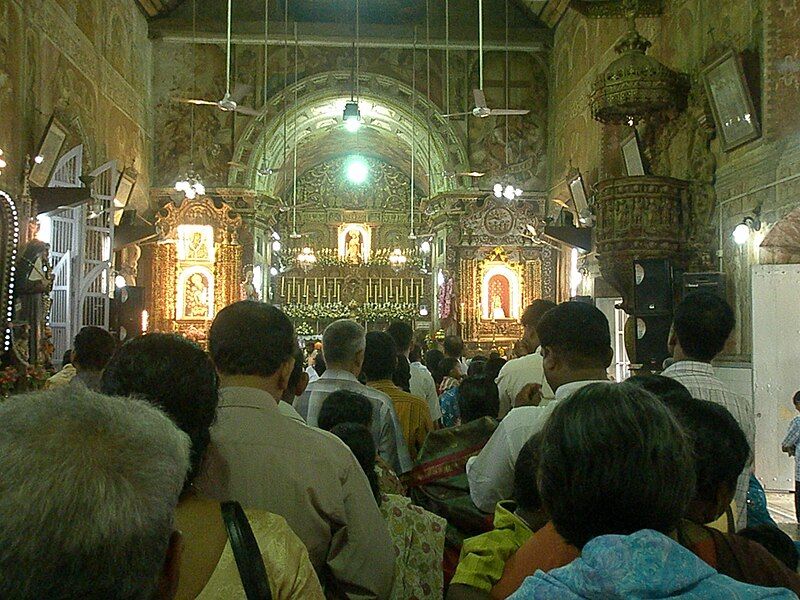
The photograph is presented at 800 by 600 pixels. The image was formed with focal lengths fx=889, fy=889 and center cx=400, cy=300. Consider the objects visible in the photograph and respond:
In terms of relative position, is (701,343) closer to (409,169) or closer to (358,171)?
(409,169)

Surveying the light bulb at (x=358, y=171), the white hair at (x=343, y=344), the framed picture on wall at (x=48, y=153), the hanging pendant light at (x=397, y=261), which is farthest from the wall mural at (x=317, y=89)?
the white hair at (x=343, y=344)

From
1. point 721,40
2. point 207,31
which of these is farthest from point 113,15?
point 721,40

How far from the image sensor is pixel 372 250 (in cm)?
2752

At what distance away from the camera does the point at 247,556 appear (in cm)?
167

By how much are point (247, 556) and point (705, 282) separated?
9.70 meters

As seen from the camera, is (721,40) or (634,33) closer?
(721,40)

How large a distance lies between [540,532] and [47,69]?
45.2ft

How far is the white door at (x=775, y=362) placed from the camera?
912 cm

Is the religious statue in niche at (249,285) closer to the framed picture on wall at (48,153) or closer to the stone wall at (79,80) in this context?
the stone wall at (79,80)

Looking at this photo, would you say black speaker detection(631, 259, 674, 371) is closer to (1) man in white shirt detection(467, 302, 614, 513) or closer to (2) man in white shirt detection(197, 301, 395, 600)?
(1) man in white shirt detection(467, 302, 614, 513)

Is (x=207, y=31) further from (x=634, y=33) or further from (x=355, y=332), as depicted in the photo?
(x=355, y=332)

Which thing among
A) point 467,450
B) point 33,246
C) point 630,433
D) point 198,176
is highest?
point 198,176

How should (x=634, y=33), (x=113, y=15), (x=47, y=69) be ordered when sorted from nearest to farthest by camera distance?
(x=634, y=33) < (x=47, y=69) < (x=113, y=15)

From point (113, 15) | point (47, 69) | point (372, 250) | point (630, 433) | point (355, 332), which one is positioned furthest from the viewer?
point (372, 250)
